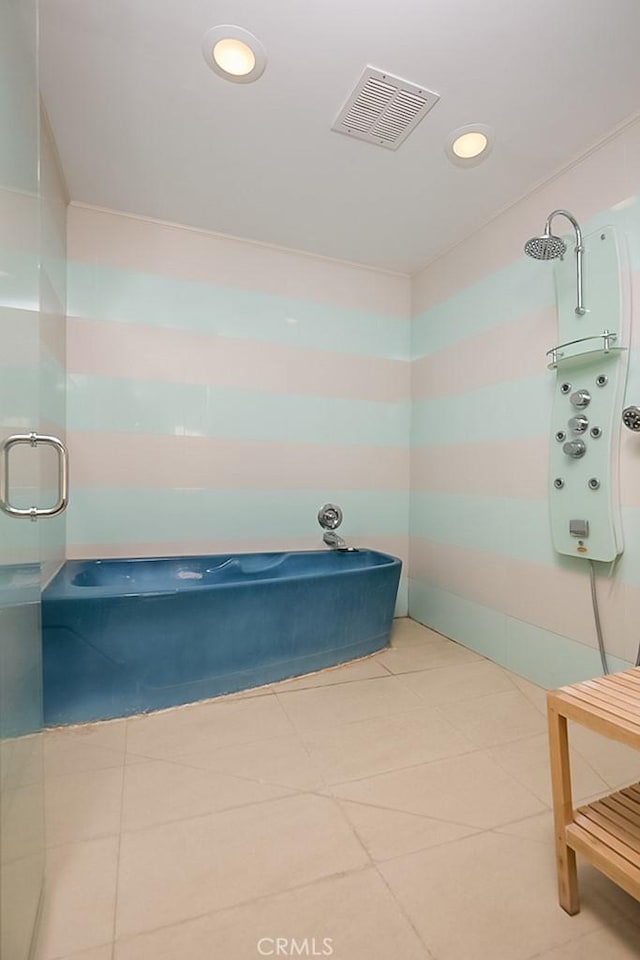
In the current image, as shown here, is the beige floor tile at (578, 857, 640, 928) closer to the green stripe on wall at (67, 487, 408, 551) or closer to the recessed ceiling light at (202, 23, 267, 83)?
the green stripe on wall at (67, 487, 408, 551)

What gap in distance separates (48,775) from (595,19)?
3145 millimetres

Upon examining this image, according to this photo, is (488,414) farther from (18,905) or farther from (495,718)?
(18,905)

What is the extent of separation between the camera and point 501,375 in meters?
2.44

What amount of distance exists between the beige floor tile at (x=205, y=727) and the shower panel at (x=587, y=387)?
1.55 m

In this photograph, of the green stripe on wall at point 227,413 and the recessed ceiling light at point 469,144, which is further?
the green stripe on wall at point 227,413

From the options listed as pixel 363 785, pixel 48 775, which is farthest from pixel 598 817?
pixel 48 775

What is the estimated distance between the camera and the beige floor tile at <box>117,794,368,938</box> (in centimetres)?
103

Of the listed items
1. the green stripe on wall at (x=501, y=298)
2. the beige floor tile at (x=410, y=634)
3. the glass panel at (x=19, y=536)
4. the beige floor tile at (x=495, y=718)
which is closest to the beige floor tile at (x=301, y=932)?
the glass panel at (x=19, y=536)

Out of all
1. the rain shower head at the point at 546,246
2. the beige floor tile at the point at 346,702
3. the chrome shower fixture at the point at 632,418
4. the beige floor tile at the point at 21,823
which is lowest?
the beige floor tile at the point at 346,702

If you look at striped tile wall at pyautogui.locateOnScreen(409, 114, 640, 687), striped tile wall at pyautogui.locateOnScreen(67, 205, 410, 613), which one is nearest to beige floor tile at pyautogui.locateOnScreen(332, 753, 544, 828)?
striped tile wall at pyautogui.locateOnScreen(409, 114, 640, 687)

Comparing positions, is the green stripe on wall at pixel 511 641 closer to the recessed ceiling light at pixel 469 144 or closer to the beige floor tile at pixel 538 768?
the beige floor tile at pixel 538 768

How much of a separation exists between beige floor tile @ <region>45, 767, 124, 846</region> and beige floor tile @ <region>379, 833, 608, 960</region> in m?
0.83

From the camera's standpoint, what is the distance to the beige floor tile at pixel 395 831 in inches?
46.8

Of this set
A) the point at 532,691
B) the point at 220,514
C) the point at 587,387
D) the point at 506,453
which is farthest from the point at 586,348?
the point at 220,514
